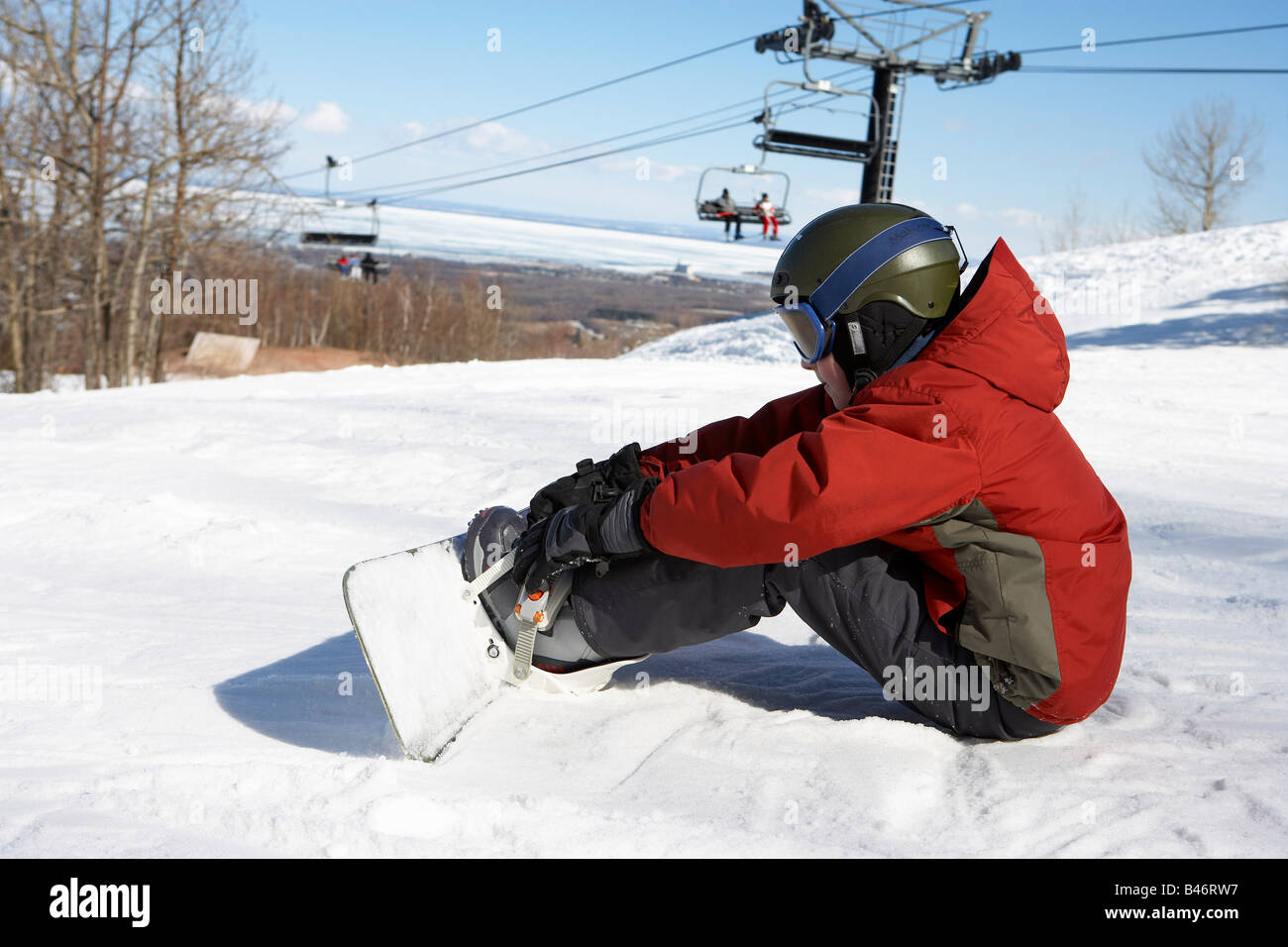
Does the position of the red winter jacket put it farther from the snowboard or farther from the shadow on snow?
the snowboard

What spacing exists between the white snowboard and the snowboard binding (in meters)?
0.03

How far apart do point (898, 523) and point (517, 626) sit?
1.04 meters

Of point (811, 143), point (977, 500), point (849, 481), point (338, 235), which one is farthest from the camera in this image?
point (338, 235)

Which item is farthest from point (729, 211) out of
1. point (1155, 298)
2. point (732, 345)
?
point (1155, 298)

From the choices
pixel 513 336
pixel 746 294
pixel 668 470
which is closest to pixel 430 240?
pixel 746 294

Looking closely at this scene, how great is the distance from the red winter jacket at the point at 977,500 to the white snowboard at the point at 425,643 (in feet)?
2.05

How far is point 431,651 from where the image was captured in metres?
2.26

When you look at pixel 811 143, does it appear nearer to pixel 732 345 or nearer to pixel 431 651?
pixel 732 345

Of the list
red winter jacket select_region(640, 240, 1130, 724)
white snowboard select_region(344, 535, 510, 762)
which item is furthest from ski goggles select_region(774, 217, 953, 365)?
white snowboard select_region(344, 535, 510, 762)

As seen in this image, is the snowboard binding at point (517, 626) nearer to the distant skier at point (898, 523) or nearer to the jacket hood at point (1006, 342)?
the distant skier at point (898, 523)

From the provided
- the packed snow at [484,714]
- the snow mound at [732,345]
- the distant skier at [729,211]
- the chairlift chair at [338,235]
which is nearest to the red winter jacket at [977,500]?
the packed snow at [484,714]

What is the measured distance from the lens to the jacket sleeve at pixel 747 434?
256 centimetres

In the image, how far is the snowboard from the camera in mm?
2082

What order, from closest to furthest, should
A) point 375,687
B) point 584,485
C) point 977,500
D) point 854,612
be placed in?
1. point 977,500
2. point 854,612
3. point 584,485
4. point 375,687
